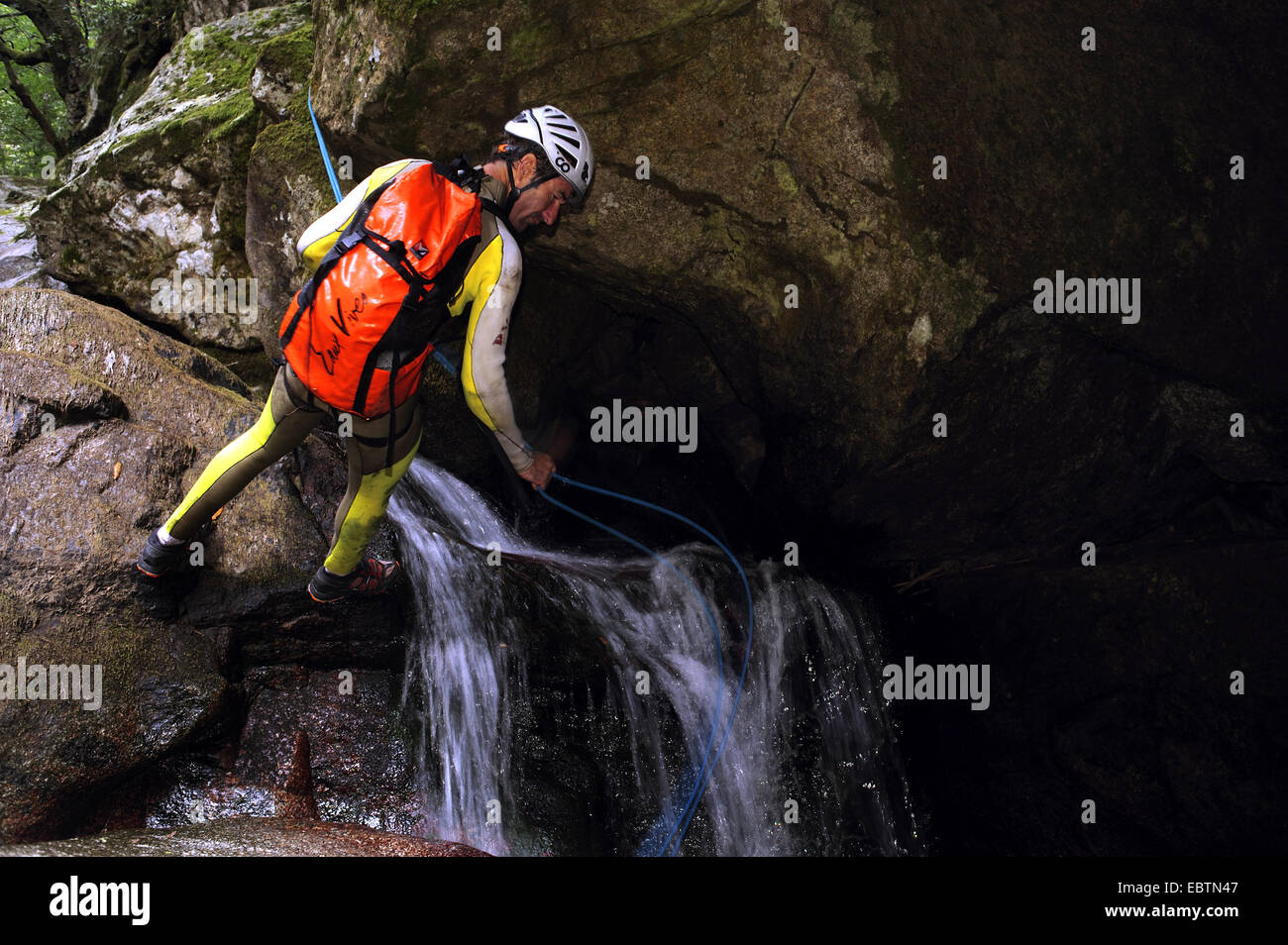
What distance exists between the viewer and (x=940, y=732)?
5.69 meters

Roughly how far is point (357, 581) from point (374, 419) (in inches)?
39.0

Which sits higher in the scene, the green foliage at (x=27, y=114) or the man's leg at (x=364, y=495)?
the green foliage at (x=27, y=114)

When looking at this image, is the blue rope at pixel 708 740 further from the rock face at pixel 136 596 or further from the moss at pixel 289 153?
the moss at pixel 289 153

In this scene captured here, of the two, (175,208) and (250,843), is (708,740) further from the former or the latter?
(175,208)

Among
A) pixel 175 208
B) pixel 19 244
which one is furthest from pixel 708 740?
pixel 19 244

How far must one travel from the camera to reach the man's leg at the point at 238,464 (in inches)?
136

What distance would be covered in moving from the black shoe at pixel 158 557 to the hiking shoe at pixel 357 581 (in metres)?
0.58

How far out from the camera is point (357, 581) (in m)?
4.05

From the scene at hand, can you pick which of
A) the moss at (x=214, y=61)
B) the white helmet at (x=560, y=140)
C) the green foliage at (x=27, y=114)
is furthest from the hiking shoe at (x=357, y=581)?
the green foliage at (x=27, y=114)

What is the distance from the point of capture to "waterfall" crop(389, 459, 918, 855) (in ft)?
14.1

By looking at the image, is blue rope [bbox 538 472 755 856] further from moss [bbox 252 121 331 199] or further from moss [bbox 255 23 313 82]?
moss [bbox 255 23 313 82]
